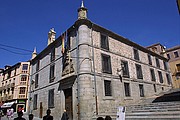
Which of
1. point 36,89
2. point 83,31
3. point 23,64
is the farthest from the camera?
point 23,64

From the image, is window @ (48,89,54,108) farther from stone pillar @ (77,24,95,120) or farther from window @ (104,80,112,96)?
window @ (104,80,112,96)

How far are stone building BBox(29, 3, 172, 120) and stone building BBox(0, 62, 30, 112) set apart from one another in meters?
13.5

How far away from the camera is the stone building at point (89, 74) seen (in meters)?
11.9

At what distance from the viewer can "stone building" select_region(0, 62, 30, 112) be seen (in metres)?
31.2

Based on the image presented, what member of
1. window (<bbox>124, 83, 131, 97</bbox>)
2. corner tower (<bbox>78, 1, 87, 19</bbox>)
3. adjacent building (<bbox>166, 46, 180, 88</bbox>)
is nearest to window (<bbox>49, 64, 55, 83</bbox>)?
corner tower (<bbox>78, 1, 87, 19</bbox>)

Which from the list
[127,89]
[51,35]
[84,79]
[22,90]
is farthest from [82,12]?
[22,90]

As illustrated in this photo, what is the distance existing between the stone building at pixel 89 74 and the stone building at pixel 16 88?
13.5 m

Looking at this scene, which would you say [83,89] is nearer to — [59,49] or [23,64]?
[59,49]

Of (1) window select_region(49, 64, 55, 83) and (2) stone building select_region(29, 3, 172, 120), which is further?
(1) window select_region(49, 64, 55, 83)

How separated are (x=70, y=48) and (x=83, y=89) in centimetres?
456

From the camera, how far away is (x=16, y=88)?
31.9 metres

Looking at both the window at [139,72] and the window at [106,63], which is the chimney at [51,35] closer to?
the window at [106,63]

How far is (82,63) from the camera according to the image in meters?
12.3

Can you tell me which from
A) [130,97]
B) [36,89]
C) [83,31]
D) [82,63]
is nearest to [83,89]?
[82,63]
